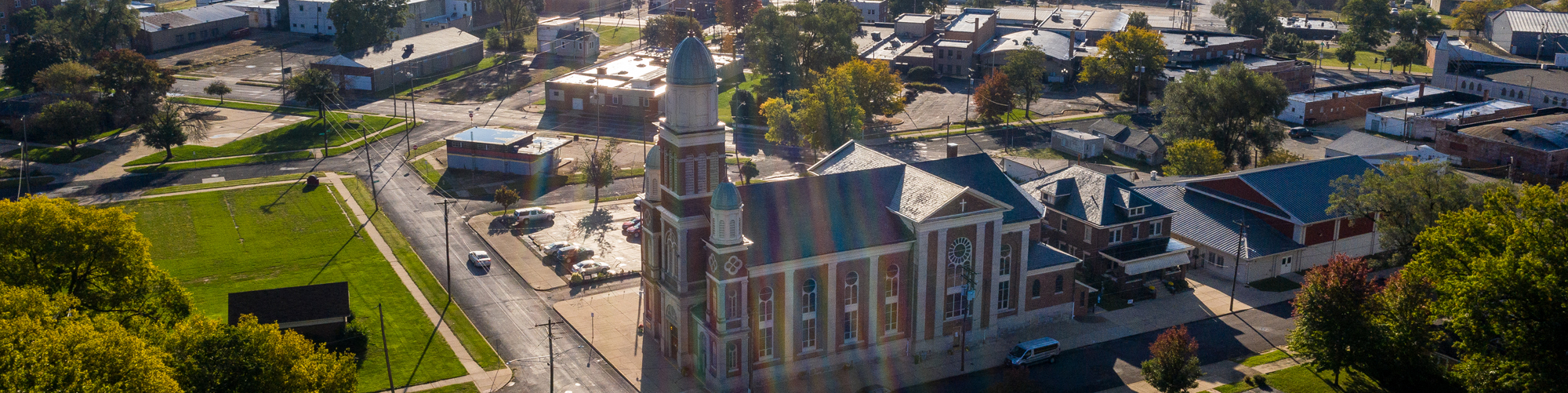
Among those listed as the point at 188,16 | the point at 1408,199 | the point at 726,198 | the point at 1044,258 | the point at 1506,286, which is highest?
the point at 188,16

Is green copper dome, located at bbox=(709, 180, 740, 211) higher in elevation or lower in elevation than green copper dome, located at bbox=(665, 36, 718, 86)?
lower

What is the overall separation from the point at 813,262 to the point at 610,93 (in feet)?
274

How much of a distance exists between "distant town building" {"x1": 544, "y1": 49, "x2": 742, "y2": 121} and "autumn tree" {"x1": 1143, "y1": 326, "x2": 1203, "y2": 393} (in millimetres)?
86335

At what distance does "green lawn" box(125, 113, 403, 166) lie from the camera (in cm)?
12312

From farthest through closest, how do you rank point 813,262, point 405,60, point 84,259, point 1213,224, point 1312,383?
point 405,60 → point 1213,224 → point 1312,383 → point 813,262 → point 84,259

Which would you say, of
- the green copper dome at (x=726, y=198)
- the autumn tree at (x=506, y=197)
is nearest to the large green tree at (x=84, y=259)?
the green copper dome at (x=726, y=198)

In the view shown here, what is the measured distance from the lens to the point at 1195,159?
105375 millimetres

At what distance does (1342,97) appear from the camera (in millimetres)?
147000

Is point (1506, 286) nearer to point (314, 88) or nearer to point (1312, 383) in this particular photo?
point (1312, 383)

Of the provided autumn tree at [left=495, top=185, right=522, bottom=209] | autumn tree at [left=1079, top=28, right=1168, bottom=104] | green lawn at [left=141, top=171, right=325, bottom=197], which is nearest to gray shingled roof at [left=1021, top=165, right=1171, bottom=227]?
autumn tree at [left=495, top=185, right=522, bottom=209]

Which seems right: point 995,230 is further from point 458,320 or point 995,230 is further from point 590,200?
point 590,200

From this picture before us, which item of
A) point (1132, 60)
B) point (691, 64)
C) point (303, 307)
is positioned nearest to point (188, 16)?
point (303, 307)

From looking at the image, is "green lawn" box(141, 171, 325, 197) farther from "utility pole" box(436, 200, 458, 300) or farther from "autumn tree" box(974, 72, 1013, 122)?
"autumn tree" box(974, 72, 1013, 122)

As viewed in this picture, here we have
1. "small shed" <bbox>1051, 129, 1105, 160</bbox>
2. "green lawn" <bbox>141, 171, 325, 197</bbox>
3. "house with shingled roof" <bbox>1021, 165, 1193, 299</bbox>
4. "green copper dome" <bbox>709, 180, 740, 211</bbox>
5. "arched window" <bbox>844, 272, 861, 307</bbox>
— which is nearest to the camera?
"green copper dome" <bbox>709, 180, 740, 211</bbox>
